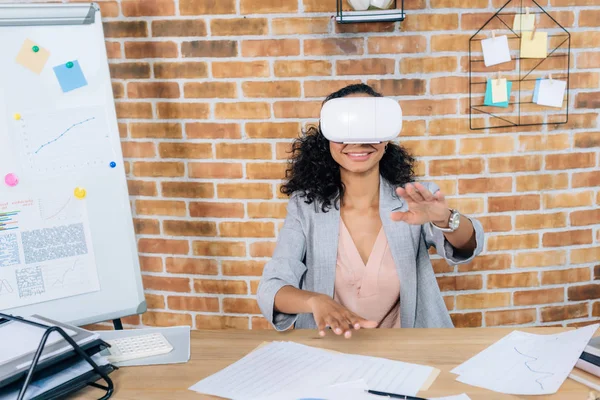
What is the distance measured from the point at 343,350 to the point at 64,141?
986 mm

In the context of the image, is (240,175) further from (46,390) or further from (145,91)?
(46,390)

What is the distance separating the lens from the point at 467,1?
6.38ft

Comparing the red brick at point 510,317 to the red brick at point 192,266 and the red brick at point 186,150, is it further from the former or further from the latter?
the red brick at point 186,150

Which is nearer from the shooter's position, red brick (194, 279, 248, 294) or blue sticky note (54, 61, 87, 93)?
blue sticky note (54, 61, 87, 93)

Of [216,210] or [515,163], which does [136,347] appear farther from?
[515,163]

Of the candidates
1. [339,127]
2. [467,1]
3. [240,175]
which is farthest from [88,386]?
[467,1]

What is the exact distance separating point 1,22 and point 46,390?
40.4 inches

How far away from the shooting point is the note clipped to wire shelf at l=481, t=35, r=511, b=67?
6.45 feet

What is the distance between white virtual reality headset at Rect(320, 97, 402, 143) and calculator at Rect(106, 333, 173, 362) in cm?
62

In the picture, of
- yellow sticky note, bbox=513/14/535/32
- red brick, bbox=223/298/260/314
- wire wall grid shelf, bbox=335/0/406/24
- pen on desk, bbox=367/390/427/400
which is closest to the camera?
pen on desk, bbox=367/390/427/400

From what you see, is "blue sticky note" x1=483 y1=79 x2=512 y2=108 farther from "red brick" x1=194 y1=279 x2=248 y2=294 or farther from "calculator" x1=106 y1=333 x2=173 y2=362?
"calculator" x1=106 y1=333 x2=173 y2=362

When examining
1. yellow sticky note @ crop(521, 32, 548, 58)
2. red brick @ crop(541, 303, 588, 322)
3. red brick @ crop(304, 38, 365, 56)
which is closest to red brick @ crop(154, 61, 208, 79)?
→ red brick @ crop(304, 38, 365, 56)

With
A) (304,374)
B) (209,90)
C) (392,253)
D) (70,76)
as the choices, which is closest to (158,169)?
(209,90)

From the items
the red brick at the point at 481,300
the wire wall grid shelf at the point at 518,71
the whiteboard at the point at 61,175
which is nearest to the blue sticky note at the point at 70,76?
the whiteboard at the point at 61,175
